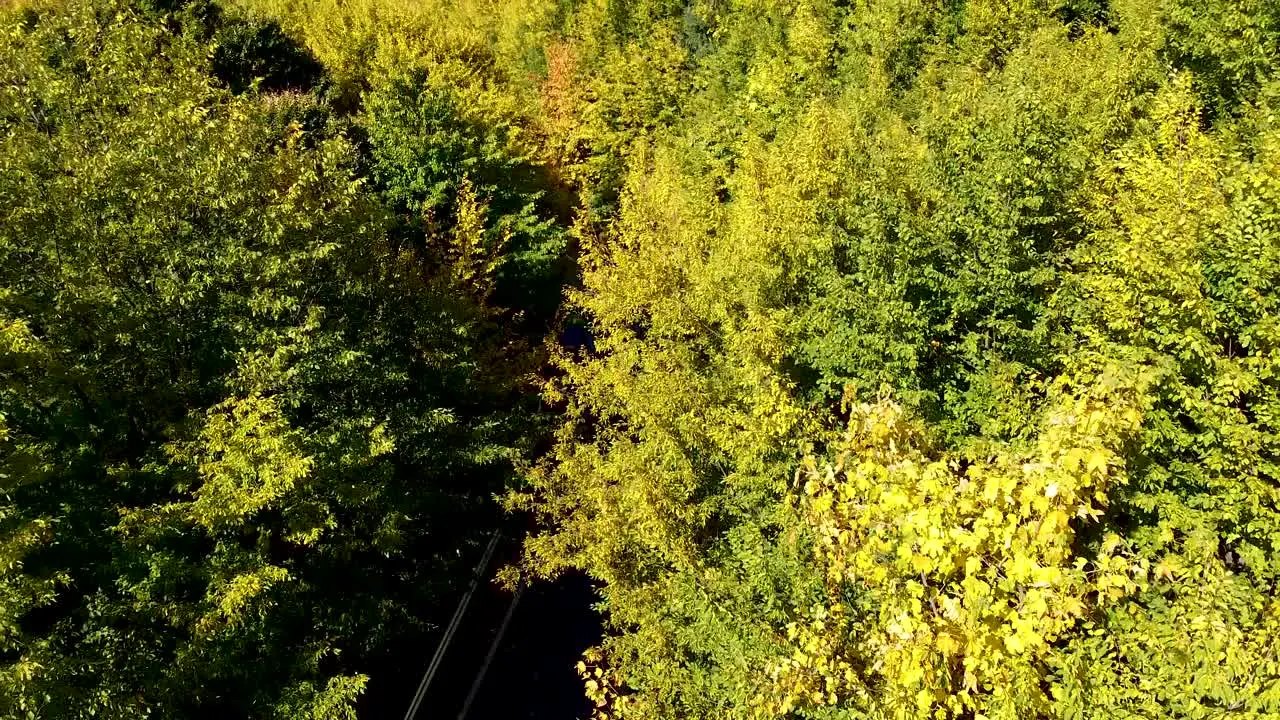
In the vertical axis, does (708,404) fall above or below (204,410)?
above

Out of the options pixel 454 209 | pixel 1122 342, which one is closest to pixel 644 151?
pixel 454 209

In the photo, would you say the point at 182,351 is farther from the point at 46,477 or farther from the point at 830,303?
the point at 830,303

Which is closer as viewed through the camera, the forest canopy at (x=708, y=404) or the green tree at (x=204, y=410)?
the forest canopy at (x=708, y=404)

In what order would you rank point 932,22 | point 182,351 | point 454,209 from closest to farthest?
point 182,351 < point 454,209 < point 932,22

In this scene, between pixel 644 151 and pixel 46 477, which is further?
pixel 644 151

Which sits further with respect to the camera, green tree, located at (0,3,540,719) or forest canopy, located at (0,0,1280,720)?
green tree, located at (0,3,540,719)

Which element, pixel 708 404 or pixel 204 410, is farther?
pixel 708 404

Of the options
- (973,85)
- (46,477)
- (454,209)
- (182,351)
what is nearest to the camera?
(46,477)

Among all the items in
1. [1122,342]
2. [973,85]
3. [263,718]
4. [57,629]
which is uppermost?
[973,85]
